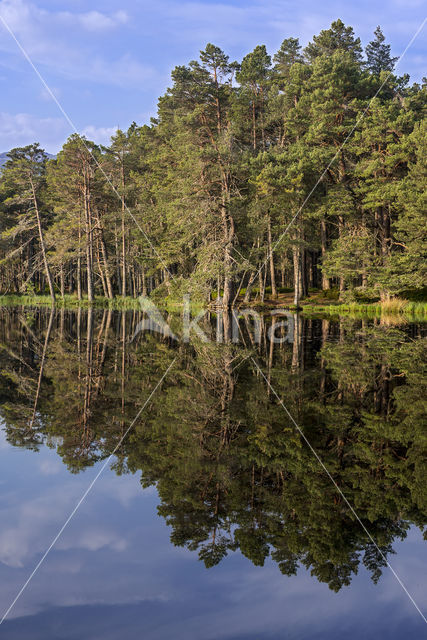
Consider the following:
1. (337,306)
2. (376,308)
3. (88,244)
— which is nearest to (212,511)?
(376,308)

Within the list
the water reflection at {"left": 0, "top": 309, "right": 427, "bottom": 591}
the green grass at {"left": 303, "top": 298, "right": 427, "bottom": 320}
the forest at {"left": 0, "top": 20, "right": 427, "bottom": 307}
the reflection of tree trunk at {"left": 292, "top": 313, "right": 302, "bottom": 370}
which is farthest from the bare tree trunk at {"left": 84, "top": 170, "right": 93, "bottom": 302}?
the water reflection at {"left": 0, "top": 309, "right": 427, "bottom": 591}

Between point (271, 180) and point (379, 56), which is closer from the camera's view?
point (271, 180)

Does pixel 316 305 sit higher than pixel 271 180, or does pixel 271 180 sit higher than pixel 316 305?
pixel 271 180

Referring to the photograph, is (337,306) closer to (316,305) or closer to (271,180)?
(316,305)

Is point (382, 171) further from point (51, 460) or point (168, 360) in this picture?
point (51, 460)

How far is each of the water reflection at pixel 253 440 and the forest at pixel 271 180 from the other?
2279 cm

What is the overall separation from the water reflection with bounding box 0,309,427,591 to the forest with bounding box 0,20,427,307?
2279cm

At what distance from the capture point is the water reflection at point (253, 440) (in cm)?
326

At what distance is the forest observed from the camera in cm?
3203

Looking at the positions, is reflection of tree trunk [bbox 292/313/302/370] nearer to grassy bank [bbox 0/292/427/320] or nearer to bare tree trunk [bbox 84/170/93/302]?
grassy bank [bbox 0/292/427/320]

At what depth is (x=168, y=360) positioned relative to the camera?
10.8 meters

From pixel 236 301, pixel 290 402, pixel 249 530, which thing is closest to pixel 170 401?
pixel 290 402

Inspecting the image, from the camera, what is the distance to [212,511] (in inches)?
139

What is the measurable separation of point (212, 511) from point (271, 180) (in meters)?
30.6
